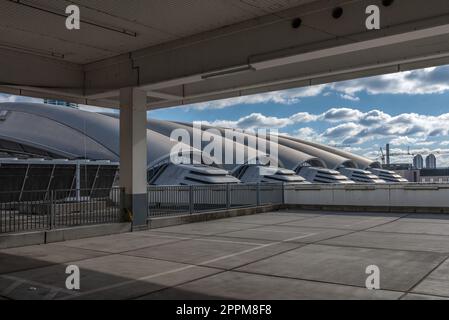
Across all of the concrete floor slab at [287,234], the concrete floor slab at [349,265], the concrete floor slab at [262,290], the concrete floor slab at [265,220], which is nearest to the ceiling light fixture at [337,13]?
the concrete floor slab at [349,265]

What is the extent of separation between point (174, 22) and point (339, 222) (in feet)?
33.3

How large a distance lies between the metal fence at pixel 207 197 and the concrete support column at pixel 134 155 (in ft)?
5.35

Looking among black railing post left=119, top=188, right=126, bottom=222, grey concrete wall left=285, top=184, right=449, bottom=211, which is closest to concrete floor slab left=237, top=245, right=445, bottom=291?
black railing post left=119, top=188, right=126, bottom=222

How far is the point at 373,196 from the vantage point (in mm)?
22531

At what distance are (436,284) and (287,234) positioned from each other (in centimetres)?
686

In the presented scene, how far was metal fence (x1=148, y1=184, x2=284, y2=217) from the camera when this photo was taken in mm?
18844

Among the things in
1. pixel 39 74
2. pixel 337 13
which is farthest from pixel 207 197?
pixel 337 13

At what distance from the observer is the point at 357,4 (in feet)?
33.6

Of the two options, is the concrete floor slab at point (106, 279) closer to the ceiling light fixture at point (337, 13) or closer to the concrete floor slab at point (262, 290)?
the concrete floor slab at point (262, 290)

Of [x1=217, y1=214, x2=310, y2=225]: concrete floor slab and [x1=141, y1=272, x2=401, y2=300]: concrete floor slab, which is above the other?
[x1=217, y1=214, x2=310, y2=225]: concrete floor slab

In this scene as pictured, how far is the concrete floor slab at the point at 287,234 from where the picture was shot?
1302 centimetres

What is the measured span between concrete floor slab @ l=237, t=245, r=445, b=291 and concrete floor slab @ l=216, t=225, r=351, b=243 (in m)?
1.83

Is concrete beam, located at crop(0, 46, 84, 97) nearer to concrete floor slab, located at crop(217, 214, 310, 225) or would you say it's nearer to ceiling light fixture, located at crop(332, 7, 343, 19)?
concrete floor slab, located at crop(217, 214, 310, 225)

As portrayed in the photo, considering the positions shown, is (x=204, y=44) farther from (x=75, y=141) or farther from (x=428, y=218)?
(x=75, y=141)
